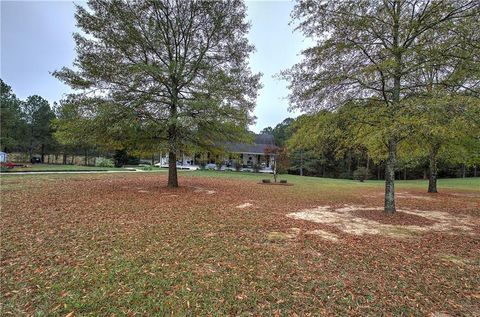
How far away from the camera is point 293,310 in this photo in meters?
3.01

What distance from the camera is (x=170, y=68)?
11.5 metres

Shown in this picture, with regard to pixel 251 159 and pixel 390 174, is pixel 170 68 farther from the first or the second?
pixel 251 159

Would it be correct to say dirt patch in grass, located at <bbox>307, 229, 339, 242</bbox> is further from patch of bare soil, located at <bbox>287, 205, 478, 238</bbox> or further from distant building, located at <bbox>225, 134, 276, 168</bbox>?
distant building, located at <bbox>225, 134, 276, 168</bbox>

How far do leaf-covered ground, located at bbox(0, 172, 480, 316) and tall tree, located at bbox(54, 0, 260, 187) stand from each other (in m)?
5.62

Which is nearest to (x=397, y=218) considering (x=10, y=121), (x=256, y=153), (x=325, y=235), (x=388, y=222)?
(x=388, y=222)

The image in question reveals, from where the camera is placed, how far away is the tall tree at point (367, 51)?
7605 millimetres

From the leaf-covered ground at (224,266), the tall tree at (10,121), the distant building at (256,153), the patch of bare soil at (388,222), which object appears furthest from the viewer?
the distant building at (256,153)

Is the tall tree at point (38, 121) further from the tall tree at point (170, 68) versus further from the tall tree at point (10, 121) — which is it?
the tall tree at point (170, 68)

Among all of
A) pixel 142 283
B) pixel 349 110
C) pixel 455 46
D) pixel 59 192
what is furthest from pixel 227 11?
pixel 142 283

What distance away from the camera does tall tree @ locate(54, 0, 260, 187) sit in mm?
11578

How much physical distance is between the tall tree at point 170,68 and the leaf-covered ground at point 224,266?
18.4 ft

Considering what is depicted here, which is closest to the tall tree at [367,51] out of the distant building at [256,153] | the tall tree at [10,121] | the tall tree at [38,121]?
the distant building at [256,153]

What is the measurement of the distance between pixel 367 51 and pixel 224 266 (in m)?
8.55

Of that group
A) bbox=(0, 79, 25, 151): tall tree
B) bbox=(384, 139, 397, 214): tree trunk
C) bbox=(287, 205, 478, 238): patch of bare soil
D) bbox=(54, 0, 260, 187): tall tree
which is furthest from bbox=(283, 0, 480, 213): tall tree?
bbox=(0, 79, 25, 151): tall tree
